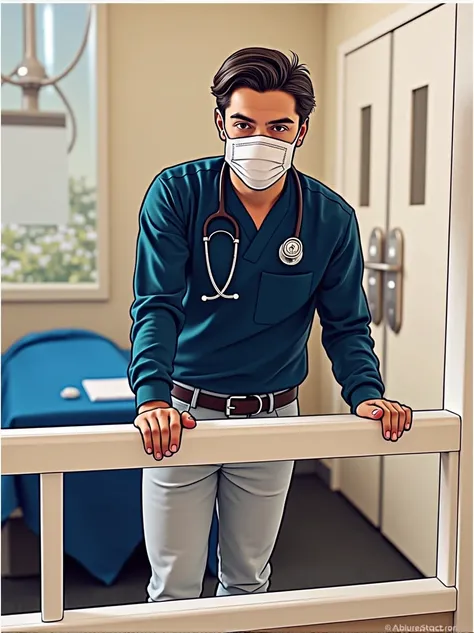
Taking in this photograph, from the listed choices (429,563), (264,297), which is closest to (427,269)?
(429,563)

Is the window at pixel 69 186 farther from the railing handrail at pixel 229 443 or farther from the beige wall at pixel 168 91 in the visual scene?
the railing handrail at pixel 229 443

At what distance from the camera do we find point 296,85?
46.2 inches

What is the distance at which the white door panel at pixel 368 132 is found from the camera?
2.60 m

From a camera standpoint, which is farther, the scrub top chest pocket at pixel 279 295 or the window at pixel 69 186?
the window at pixel 69 186

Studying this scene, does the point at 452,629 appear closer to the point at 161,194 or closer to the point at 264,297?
the point at 264,297

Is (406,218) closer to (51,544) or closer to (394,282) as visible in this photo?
(394,282)

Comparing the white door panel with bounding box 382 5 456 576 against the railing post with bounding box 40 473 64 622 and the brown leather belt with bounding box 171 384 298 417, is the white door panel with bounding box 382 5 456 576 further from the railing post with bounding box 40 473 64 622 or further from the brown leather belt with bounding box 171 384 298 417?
the railing post with bounding box 40 473 64 622

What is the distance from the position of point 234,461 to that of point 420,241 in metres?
1.53

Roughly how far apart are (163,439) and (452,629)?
0.60 m

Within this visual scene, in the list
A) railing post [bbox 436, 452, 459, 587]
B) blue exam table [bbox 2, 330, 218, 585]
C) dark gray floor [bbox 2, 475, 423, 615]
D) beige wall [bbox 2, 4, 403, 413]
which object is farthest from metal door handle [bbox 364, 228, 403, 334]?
railing post [bbox 436, 452, 459, 587]

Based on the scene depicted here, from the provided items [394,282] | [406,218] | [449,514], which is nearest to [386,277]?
[394,282]

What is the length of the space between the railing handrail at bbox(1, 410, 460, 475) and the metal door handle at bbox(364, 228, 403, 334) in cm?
140

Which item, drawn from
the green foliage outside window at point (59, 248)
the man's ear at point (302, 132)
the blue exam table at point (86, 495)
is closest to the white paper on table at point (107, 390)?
the blue exam table at point (86, 495)

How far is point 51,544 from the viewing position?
1211 mm
